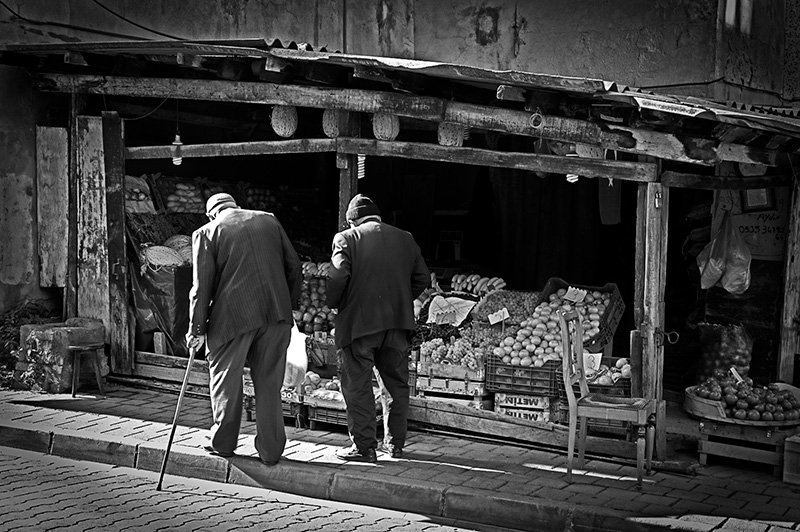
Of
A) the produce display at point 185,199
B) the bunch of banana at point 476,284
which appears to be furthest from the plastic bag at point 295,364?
the produce display at point 185,199

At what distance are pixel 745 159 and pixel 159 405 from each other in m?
6.39

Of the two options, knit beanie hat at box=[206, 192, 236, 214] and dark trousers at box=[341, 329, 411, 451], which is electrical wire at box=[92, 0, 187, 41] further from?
dark trousers at box=[341, 329, 411, 451]

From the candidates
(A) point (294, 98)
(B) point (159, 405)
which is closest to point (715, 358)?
(A) point (294, 98)

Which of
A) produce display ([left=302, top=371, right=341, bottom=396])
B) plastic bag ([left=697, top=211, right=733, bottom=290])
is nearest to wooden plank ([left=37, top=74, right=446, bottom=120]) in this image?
produce display ([left=302, top=371, right=341, bottom=396])

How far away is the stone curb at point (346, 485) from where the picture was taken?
6.85 metres

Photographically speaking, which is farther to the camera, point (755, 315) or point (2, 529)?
point (755, 315)

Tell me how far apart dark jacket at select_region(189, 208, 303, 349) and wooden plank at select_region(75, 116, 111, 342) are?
3.57 metres

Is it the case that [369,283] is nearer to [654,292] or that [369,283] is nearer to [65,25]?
[654,292]

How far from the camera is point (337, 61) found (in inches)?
342

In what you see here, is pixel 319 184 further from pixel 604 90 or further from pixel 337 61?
pixel 604 90

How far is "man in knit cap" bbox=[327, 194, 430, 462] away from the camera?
8250 mm

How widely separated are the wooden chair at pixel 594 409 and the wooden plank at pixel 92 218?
5841 mm

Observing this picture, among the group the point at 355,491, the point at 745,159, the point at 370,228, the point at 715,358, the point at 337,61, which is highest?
the point at 337,61

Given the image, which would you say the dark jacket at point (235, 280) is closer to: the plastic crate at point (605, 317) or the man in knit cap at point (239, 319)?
the man in knit cap at point (239, 319)
